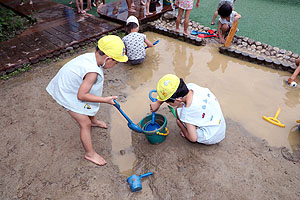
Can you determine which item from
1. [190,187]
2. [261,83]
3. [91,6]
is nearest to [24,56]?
[91,6]

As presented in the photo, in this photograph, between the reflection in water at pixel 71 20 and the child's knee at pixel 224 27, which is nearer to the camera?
the child's knee at pixel 224 27

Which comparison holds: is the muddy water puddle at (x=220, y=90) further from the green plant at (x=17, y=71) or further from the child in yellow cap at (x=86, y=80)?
the child in yellow cap at (x=86, y=80)

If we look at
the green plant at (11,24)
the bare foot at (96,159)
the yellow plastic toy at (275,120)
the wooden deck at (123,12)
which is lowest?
the bare foot at (96,159)

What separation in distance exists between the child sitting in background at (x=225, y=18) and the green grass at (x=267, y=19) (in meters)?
0.56

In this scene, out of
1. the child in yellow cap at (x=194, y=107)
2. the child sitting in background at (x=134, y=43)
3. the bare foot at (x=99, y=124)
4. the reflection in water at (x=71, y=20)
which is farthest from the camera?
the reflection in water at (x=71, y=20)

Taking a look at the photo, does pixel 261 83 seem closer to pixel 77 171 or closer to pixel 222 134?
pixel 222 134

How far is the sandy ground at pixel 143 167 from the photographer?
1.95 metres

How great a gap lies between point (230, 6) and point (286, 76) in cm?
179

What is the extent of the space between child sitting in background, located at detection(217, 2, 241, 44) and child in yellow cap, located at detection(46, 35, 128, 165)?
3.20 meters

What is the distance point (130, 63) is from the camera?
3793 mm

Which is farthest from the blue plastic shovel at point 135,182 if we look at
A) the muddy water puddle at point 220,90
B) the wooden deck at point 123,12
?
the wooden deck at point 123,12

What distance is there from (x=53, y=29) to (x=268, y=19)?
17.6 ft

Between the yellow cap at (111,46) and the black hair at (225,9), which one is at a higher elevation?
the yellow cap at (111,46)

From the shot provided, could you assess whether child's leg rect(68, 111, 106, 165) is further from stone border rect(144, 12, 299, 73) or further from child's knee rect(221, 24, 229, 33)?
child's knee rect(221, 24, 229, 33)
